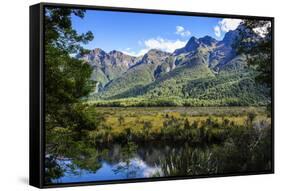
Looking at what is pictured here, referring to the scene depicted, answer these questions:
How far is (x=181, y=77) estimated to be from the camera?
1000cm

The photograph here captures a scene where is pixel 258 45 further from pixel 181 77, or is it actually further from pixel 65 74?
pixel 65 74

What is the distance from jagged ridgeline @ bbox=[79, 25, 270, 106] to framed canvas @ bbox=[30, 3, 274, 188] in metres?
0.02

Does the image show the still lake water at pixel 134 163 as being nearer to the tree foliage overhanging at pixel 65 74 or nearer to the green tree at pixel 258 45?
the tree foliage overhanging at pixel 65 74

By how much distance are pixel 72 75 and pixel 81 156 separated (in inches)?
43.8

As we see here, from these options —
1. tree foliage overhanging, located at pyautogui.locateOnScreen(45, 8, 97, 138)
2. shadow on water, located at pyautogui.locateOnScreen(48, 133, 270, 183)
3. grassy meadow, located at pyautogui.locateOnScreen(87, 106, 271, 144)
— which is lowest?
shadow on water, located at pyautogui.locateOnScreen(48, 133, 270, 183)

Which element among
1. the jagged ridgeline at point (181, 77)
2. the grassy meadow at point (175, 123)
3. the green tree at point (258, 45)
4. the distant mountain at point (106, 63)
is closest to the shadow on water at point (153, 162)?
the grassy meadow at point (175, 123)

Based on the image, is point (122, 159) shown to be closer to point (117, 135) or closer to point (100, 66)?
point (117, 135)

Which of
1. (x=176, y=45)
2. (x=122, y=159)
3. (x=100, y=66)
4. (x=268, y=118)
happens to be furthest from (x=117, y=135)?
(x=268, y=118)

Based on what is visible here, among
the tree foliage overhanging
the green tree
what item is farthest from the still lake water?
the green tree

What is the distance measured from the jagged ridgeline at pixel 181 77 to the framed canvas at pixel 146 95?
0.05 ft

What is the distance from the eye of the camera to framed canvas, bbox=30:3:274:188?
886 cm

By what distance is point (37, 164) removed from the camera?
8.74 meters

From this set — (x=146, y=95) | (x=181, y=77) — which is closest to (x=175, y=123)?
(x=146, y=95)

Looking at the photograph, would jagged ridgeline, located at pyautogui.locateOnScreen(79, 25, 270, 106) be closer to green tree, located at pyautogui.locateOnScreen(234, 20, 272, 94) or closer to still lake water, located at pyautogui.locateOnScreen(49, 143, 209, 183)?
green tree, located at pyautogui.locateOnScreen(234, 20, 272, 94)
